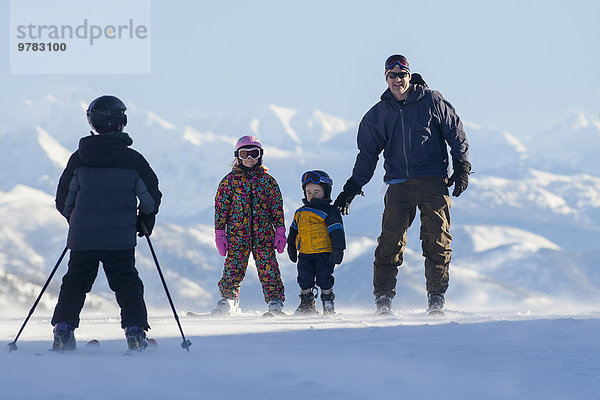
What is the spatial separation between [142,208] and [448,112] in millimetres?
3774

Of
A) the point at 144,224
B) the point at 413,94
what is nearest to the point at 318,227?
the point at 413,94

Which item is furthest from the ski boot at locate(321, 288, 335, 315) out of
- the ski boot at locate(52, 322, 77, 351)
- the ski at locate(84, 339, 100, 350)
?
the ski boot at locate(52, 322, 77, 351)

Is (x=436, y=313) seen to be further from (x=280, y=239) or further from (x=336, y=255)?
(x=280, y=239)

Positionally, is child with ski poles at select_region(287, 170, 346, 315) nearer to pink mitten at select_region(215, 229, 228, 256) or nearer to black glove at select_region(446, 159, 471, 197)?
pink mitten at select_region(215, 229, 228, 256)

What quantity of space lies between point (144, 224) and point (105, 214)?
1.04 ft

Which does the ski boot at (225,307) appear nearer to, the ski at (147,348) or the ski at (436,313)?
the ski at (436,313)

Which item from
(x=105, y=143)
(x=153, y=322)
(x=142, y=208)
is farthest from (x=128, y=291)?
(x=153, y=322)

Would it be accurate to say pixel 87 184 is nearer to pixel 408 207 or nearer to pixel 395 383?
pixel 395 383

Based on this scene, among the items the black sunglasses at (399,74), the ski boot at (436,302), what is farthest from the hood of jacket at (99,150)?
the ski boot at (436,302)

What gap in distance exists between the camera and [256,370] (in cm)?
530

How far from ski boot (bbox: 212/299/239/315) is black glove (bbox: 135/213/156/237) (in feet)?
10.2

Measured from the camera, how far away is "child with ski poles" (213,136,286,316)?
927 centimetres

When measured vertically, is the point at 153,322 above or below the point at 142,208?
below

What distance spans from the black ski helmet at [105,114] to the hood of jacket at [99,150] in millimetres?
133
